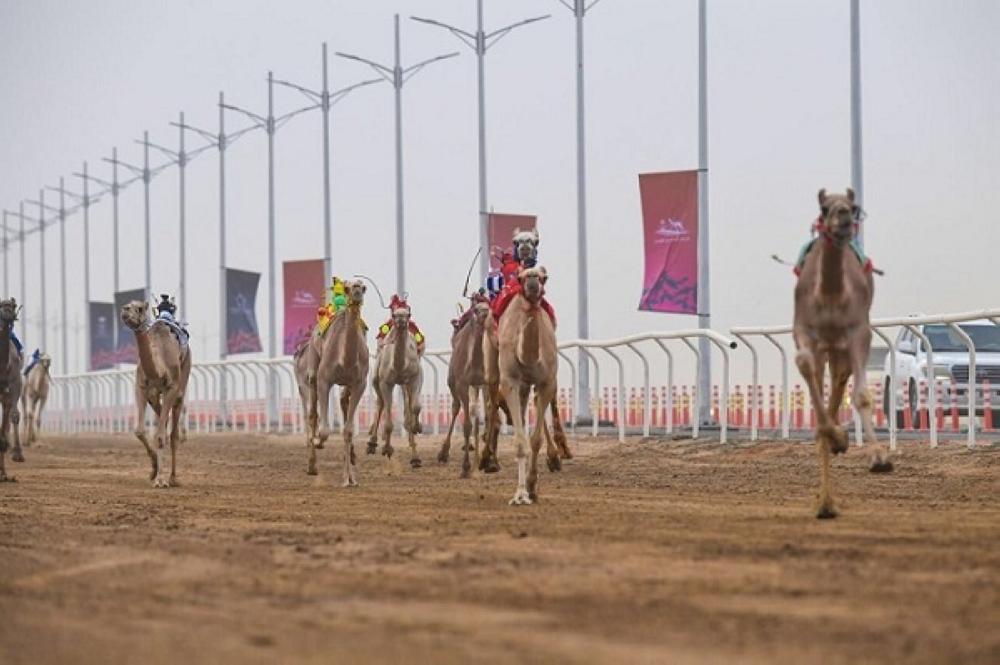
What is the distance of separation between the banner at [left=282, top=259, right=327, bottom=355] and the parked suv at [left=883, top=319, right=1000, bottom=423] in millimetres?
20635

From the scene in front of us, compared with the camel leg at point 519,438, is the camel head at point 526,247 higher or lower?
higher

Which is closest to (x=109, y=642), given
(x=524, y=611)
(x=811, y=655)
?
(x=524, y=611)

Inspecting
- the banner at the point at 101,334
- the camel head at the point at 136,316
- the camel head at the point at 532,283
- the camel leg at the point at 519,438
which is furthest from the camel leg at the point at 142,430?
the banner at the point at 101,334

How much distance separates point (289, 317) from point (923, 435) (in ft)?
87.8

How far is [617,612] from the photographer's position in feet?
27.5

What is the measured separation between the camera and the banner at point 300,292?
46.8 m

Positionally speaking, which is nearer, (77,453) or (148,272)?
(77,453)

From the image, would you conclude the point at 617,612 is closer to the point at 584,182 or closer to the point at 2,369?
the point at 2,369

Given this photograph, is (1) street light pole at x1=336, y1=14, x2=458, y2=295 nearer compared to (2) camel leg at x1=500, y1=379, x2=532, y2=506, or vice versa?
(2) camel leg at x1=500, y1=379, x2=532, y2=506

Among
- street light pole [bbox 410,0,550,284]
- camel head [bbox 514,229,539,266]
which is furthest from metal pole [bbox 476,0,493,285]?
camel head [bbox 514,229,539,266]

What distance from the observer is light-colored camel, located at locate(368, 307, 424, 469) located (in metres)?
24.1

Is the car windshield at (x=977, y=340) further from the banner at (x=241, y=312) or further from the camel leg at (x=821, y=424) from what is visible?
the banner at (x=241, y=312)

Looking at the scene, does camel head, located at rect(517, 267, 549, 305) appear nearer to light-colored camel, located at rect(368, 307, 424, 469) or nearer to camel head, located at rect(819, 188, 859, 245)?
camel head, located at rect(819, 188, 859, 245)

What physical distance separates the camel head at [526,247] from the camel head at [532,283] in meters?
1.87
